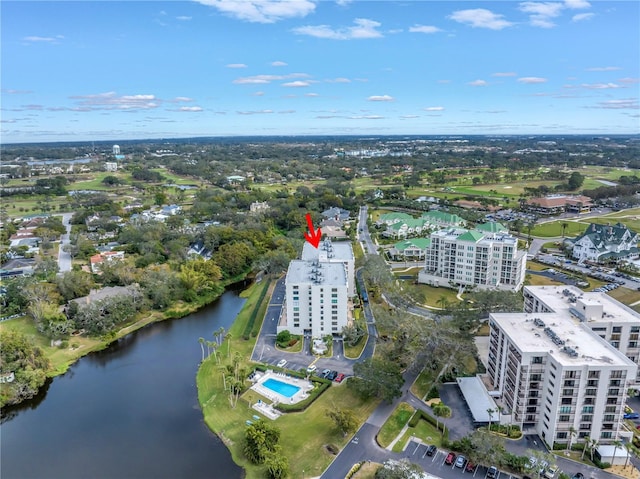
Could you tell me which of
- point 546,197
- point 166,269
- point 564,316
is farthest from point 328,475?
point 546,197

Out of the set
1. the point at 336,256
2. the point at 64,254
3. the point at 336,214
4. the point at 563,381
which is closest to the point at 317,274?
the point at 336,256

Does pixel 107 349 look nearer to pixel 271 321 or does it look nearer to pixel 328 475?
pixel 271 321

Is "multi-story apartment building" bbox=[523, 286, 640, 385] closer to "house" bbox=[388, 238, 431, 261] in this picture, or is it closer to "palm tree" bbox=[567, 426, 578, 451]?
"palm tree" bbox=[567, 426, 578, 451]

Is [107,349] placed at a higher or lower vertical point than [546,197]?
lower

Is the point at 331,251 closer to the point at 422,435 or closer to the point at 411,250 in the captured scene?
the point at 411,250

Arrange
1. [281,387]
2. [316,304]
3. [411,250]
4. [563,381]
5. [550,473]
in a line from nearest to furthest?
[550,473] < [563,381] < [281,387] < [316,304] < [411,250]

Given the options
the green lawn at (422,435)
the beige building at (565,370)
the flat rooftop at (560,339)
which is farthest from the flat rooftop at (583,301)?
the green lawn at (422,435)
